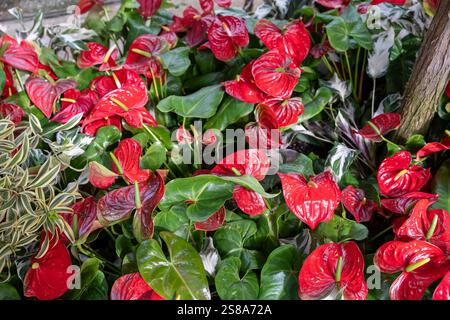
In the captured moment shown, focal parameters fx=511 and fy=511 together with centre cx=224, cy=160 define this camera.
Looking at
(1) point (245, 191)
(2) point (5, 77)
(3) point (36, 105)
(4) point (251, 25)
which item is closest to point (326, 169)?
(1) point (245, 191)

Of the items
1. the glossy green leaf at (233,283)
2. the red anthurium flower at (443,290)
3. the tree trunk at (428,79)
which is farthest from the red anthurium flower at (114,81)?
the red anthurium flower at (443,290)

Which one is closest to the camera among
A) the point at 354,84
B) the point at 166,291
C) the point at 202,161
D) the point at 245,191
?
the point at 166,291

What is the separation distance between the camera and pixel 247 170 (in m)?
1.01

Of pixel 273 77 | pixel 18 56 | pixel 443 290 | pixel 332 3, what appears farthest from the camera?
pixel 332 3

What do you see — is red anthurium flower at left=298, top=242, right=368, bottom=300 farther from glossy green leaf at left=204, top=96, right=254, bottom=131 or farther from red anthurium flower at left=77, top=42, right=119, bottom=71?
red anthurium flower at left=77, top=42, right=119, bottom=71

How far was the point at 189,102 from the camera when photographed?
118 cm

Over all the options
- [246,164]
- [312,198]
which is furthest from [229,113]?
[312,198]

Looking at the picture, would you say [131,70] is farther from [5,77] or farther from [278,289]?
[278,289]

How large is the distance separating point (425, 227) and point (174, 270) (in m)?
0.47

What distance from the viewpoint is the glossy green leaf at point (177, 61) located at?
1263 millimetres

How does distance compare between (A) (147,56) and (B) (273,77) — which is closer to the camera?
(B) (273,77)

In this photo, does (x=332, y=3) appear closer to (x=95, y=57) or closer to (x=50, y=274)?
(x=95, y=57)

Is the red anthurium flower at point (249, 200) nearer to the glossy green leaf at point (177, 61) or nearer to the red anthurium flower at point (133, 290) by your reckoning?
the red anthurium flower at point (133, 290)
